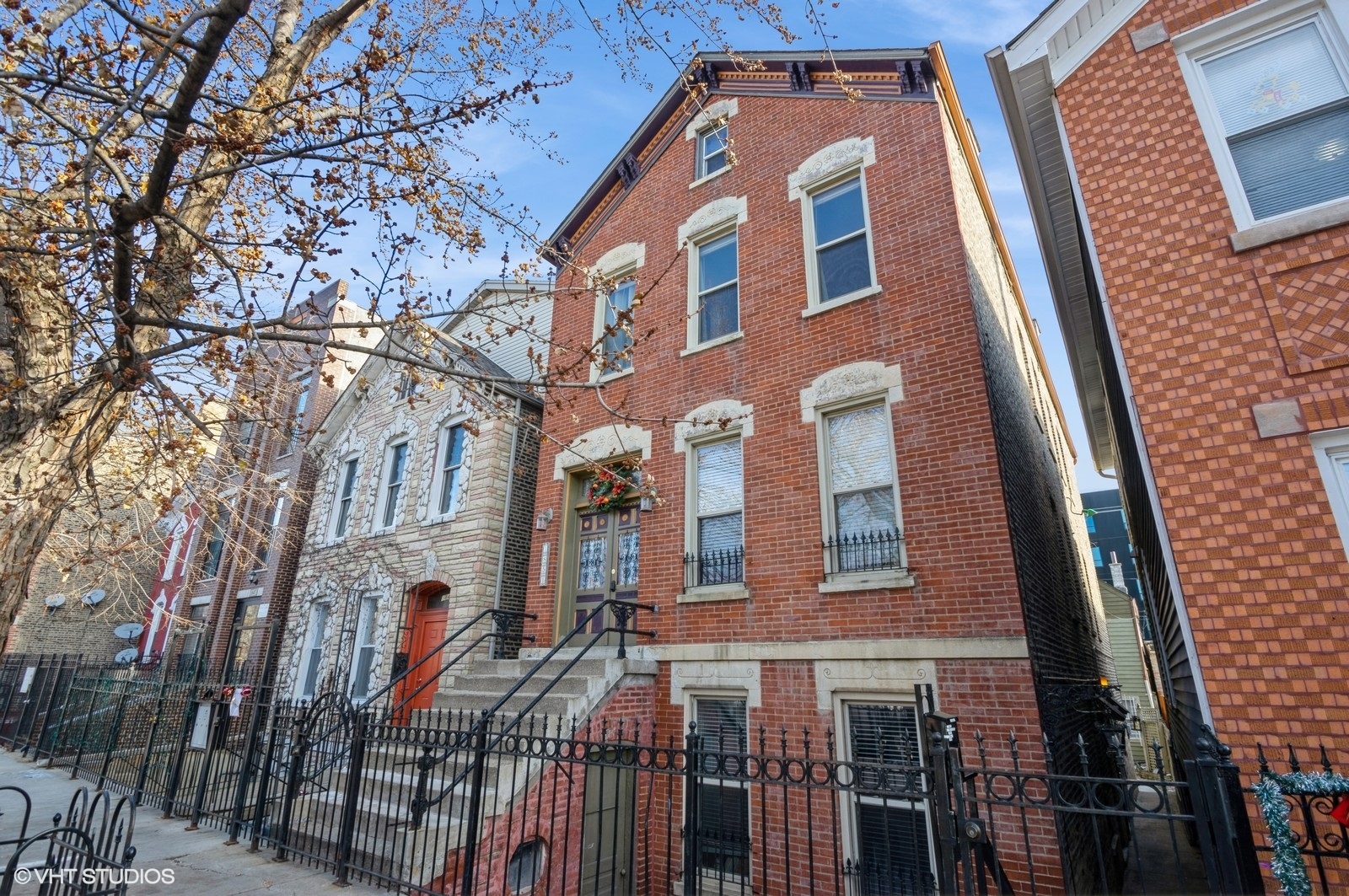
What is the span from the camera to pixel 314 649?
48.9ft

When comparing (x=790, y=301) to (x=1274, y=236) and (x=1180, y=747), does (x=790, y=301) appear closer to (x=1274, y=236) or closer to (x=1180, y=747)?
(x=1274, y=236)

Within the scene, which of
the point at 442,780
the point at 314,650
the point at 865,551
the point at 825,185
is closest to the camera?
the point at 442,780

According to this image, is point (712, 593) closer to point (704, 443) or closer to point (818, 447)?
point (704, 443)

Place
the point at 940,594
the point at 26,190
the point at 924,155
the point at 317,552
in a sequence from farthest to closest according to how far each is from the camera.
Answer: the point at 317,552 → the point at 924,155 → the point at 940,594 → the point at 26,190

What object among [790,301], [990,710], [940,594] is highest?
[790,301]

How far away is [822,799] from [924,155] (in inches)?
303

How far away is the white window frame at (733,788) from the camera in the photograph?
278 inches

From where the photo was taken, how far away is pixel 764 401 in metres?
8.95

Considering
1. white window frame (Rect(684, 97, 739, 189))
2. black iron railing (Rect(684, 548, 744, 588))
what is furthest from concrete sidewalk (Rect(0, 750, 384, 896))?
white window frame (Rect(684, 97, 739, 189))

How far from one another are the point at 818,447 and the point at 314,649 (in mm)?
12618

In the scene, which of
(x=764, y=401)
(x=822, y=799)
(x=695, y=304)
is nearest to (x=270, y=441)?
(x=695, y=304)

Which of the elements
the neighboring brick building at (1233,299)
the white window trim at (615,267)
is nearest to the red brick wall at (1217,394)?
the neighboring brick building at (1233,299)

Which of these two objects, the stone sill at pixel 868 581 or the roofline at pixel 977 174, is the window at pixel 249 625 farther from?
the roofline at pixel 977 174

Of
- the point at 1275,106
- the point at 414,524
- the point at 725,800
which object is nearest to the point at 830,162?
the point at 1275,106
